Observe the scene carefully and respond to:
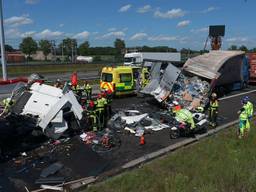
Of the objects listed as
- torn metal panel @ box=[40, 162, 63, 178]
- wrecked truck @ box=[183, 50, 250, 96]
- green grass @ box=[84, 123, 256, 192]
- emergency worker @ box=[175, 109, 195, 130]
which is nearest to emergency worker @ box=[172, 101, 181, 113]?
emergency worker @ box=[175, 109, 195, 130]

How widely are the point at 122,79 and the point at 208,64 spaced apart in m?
5.61

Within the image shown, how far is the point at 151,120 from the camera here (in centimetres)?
1606

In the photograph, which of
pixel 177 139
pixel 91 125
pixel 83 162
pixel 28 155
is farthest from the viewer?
pixel 91 125

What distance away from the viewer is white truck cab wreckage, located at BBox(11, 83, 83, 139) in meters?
13.2

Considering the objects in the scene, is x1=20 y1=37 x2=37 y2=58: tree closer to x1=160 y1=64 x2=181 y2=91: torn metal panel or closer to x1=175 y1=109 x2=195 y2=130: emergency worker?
x1=160 y1=64 x2=181 y2=91: torn metal panel

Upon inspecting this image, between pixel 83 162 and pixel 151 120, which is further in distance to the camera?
pixel 151 120

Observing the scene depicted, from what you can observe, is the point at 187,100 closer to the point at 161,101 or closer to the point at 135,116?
the point at 161,101

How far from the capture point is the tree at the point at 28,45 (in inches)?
3327

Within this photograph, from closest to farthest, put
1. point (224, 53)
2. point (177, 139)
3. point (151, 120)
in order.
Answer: point (177, 139) → point (151, 120) → point (224, 53)

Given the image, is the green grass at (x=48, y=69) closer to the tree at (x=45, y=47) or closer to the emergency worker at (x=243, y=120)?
the tree at (x=45, y=47)

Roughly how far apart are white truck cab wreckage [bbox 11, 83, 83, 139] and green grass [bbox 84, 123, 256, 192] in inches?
175

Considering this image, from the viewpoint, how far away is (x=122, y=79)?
22.8 meters

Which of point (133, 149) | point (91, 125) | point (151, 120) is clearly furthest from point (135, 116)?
point (133, 149)

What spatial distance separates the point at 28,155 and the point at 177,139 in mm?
5578
